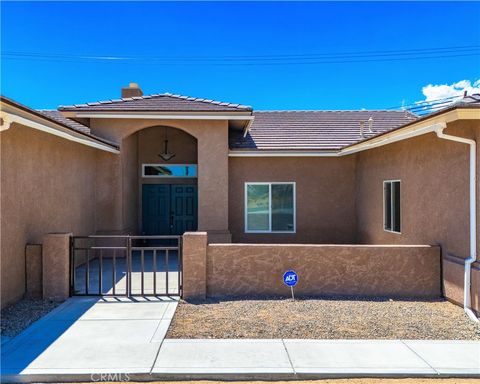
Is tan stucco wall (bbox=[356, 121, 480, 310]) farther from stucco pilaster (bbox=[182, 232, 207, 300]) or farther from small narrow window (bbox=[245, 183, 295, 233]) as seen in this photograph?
stucco pilaster (bbox=[182, 232, 207, 300])

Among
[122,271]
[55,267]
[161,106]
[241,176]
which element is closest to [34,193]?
[55,267]

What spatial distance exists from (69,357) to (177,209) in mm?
9350

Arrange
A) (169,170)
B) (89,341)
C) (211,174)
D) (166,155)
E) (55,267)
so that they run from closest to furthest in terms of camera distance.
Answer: (89,341) → (55,267) → (211,174) → (166,155) → (169,170)

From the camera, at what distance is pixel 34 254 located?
745cm

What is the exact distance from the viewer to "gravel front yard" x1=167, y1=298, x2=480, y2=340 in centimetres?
578

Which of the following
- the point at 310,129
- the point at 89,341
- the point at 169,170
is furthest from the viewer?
the point at 310,129

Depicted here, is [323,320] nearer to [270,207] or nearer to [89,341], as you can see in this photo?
A: [89,341]

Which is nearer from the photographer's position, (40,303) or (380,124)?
(40,303)

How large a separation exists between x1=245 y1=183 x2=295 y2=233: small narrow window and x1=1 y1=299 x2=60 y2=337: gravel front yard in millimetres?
7082

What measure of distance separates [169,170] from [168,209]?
55.7 inches

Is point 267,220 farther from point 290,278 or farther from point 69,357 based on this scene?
point 69,357

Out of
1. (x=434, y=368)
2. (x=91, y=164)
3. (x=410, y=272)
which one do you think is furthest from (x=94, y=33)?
(x=434, y=368)

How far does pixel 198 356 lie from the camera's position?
195 inches

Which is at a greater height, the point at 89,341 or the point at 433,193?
the point at 433,193
